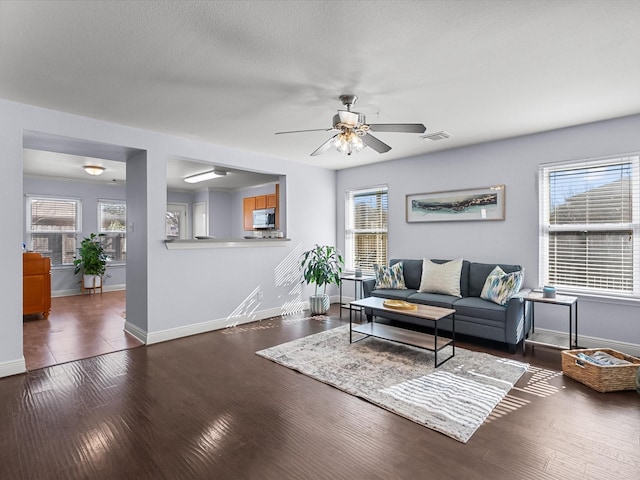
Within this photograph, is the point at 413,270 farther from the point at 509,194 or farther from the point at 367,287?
the point at 509,194

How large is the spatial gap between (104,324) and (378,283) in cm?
406

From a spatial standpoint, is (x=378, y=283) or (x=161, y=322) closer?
(x=161, y=322)

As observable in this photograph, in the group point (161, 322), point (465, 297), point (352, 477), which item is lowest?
point (352, 477)

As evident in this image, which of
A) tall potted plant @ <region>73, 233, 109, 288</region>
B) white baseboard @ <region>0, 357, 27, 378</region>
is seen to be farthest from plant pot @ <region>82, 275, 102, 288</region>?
white baseboard @ <region>0, 357, 27, 378</region>

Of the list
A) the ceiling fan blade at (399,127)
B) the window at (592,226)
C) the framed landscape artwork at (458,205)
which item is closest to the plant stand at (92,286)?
the framed landscape artwork at (458,205)

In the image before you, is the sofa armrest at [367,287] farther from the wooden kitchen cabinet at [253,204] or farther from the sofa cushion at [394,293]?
the wooden kitchen cabinet at [253,204]

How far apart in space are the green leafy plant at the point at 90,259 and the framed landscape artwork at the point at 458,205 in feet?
21.4

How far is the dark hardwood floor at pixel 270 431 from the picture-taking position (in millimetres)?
1887

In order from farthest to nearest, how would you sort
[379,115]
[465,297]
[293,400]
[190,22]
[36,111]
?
[465,297] < [379,115] < [36,111] < [293,400] < [190,22]

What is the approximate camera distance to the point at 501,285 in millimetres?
3891

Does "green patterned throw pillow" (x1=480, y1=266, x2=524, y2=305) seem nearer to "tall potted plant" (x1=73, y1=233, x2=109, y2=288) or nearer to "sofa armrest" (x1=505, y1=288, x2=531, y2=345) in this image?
"sofa armrest" (x1=505, y1=288, x2=531, y2=345)

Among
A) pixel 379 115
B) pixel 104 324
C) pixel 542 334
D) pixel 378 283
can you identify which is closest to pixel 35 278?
pixel 104 324

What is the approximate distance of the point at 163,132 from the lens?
13.4 feet

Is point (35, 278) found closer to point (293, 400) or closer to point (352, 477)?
point (293, 400)
